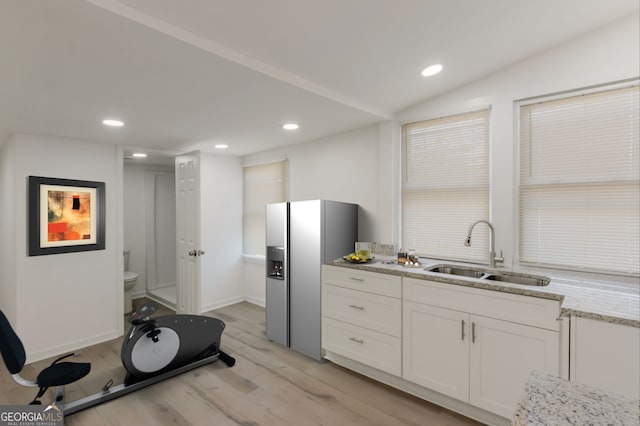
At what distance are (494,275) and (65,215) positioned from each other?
164 inches

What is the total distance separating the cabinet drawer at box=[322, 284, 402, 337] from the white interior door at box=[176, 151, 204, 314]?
171 centimetres

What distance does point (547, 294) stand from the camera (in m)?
1.83

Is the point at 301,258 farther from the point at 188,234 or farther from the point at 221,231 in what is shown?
the point at 221,231

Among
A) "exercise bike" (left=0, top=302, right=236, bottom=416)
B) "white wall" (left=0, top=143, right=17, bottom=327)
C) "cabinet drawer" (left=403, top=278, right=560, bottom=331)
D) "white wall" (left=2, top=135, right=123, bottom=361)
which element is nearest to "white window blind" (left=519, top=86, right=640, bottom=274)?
"cabinet drawer" (left=403, top=278, right=560, bottom=331)

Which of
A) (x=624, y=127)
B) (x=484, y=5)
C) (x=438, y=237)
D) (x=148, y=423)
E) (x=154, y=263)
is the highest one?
(x=484, y=5)

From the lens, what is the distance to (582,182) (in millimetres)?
2275

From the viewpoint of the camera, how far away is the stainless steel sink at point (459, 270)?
2590 mm

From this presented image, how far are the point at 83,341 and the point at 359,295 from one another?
3070 millimetres

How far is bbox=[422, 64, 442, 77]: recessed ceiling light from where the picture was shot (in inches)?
95.0

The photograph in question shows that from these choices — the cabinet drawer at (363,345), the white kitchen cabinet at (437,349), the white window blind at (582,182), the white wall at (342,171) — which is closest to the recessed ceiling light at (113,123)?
the white wall at (342,171)

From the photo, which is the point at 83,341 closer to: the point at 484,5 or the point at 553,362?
the point at 553,362

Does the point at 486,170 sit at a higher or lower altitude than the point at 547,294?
higher


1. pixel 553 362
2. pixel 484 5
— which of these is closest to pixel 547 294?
pixel 553 362

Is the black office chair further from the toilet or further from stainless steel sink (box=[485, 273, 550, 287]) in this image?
stainless steel sink (box=[485, 273, 550, 287])
